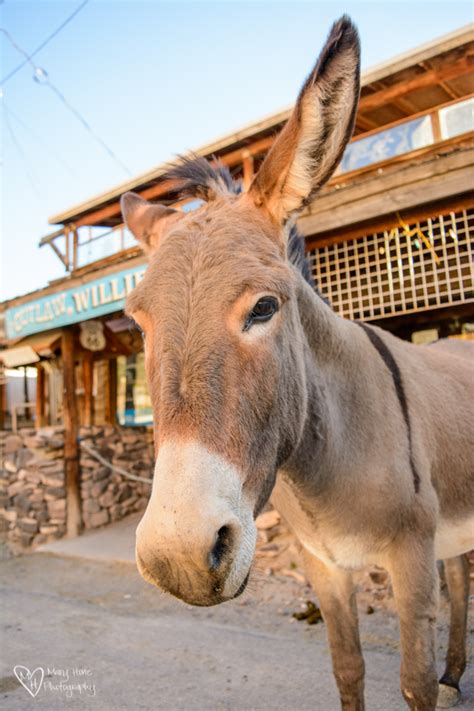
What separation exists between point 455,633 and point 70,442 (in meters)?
6.88

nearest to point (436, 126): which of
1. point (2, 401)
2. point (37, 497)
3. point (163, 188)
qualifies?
point (163, 188)

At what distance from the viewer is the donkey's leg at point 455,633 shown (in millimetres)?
2854

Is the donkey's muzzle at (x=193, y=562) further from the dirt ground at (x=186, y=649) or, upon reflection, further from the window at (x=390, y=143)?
the window at (x=390, y=143)

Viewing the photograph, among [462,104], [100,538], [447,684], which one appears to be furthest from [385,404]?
[100,538]

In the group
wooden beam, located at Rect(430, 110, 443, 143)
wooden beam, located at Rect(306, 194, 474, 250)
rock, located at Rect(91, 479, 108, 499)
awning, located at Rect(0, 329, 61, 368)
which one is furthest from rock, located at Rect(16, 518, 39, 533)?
wooden beam, located at Rect(430, 110, 443, 143)

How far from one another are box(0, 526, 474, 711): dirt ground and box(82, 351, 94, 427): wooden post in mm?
5440

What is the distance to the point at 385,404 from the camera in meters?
2.19

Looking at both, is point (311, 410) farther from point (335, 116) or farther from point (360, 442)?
point (335, 116)

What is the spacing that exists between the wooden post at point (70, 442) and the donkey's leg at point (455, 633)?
6592mm

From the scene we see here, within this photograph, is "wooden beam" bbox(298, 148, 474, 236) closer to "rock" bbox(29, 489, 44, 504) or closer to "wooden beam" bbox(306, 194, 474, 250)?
"wooden beam" bbox(306, 194, 474, 250)

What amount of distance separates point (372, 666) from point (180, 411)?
10.3 ft

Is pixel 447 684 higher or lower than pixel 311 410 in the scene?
lower

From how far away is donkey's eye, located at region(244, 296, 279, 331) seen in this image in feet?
4.81

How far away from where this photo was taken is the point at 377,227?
5.58m
